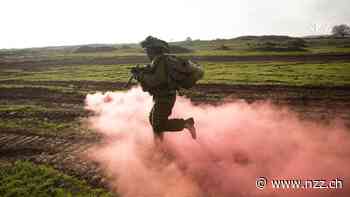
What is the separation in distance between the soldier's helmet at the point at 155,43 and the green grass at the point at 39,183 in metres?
3.06

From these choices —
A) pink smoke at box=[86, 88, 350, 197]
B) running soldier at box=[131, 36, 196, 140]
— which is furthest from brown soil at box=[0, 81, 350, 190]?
running soldier at box=[131, 36, 196, 140]

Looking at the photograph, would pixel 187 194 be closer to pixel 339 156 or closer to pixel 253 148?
pixel 253 148

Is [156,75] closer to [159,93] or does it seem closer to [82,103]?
[159,93]

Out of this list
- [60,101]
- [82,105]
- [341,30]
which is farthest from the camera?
[341,30]

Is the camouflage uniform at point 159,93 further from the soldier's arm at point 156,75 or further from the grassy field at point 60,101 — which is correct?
the grassy field at point 60,101

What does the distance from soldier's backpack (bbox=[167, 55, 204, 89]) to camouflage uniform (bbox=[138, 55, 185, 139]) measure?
0.11 meters

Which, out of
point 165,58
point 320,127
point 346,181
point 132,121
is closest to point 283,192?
point 346,181

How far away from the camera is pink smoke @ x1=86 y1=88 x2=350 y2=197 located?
230 inches

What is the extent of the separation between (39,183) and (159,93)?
9.50 feet

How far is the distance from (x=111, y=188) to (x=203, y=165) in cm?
181

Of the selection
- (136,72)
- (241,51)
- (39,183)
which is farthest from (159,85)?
(241,51)

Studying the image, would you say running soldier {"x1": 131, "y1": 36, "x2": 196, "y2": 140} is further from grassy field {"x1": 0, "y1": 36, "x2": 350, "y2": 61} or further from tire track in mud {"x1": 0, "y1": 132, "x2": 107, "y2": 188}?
grassy field {"x1": 0, "y1": 36, "x2": 350, "y2": 61}

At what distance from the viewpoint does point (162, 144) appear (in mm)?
7488
